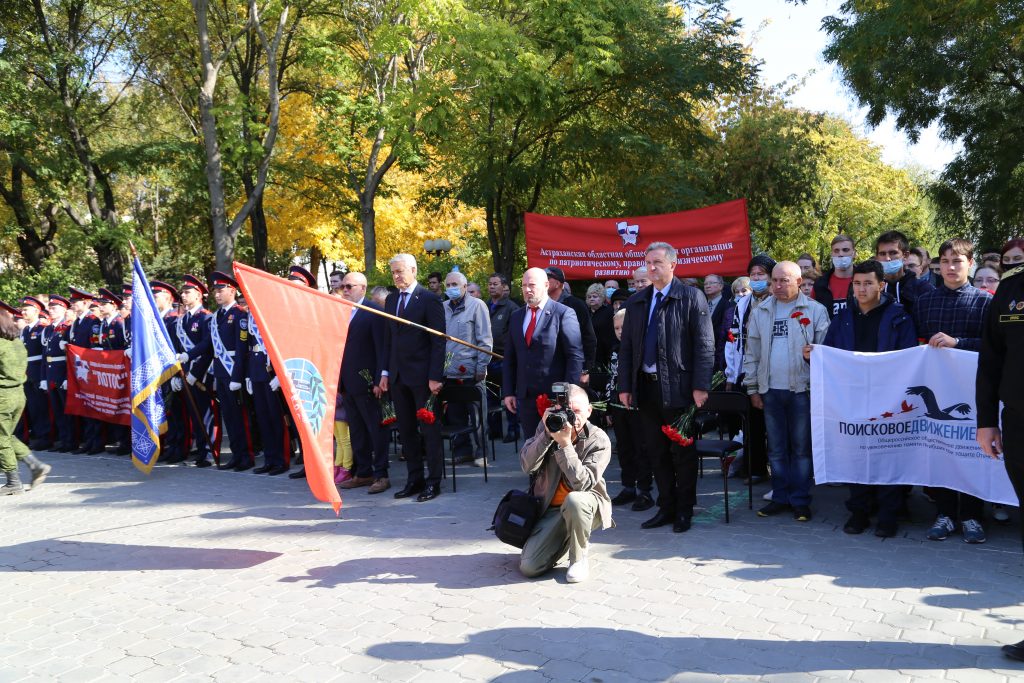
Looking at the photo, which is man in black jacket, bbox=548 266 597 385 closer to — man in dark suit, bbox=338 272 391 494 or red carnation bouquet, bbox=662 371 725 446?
red carnation bouquet, bbox=662 371 725 446

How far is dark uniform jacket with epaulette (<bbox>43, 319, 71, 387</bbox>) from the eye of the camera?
39.0 feet

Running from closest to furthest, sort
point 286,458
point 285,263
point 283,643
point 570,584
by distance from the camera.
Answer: point 283,643 < point 570,584 < point 286,458 < point 285,263

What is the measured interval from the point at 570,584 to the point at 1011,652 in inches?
96.7

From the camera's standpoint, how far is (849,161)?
104 ft

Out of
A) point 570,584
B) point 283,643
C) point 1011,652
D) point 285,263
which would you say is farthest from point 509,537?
point 285,263

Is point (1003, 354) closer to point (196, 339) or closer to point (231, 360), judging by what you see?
point (231, 360)

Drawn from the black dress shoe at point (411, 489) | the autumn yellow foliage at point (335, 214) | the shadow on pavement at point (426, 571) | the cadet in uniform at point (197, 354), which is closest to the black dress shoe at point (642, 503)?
the shadow on pavement at point (426, 571)

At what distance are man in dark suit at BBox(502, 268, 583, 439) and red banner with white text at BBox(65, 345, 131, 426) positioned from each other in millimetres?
6245

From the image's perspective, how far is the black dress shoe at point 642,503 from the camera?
7.19m

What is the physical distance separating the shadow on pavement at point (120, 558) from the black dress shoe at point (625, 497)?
2932mm

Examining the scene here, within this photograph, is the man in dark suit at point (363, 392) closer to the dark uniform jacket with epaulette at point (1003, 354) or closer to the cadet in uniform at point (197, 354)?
the cadet in uniform at point (197, 354)

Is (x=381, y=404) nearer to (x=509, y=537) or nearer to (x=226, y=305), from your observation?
(x=226, y=305)

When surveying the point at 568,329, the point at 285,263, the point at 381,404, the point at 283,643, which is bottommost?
the point at 283,643

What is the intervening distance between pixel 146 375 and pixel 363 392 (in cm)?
267
